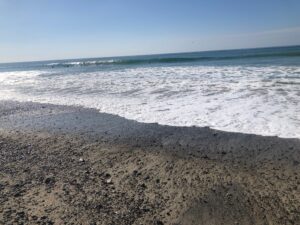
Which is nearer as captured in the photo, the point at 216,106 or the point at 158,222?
the point at 158,222

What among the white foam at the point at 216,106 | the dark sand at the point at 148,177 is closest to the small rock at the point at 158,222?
the dark sand at the point at 148,177

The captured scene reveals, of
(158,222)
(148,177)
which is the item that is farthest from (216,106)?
(158,222)

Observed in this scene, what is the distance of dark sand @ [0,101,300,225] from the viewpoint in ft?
12.2

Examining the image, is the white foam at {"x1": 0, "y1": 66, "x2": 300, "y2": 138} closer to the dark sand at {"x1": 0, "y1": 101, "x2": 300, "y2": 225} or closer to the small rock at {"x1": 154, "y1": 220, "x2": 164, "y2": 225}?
the dark sand at {"x1": 0, "y1": 101, "x2": 300, "y2": 225}

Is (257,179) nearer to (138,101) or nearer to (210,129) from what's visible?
(210,129)

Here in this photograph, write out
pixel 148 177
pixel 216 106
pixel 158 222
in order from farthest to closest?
pixel 216 106, pixel 148 177, pixel 158 222

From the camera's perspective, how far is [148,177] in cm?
477

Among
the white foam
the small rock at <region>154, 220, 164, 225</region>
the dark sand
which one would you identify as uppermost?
the white foam

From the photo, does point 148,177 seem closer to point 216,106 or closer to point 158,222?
point 158,222

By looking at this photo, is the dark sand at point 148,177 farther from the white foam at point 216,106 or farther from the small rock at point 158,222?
the white foam at point 216,106

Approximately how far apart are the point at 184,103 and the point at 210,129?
284cm

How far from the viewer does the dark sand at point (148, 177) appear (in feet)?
12.2

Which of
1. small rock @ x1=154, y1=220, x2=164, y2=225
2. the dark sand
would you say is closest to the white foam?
the dark sand

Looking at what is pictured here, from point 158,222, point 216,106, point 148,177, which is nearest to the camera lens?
point 158,222
